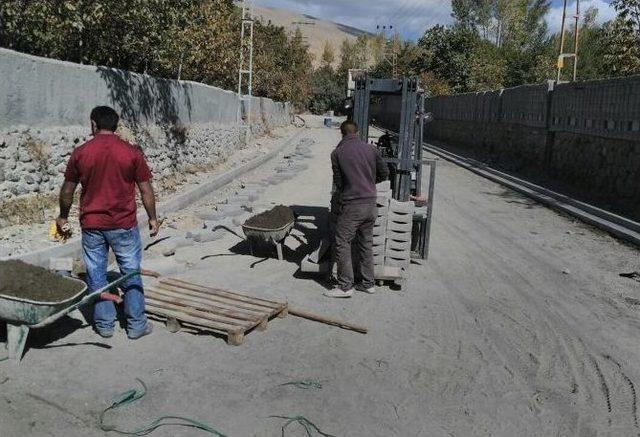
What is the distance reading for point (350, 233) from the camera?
6605 millimetres

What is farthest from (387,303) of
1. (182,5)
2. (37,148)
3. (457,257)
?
(182,5)

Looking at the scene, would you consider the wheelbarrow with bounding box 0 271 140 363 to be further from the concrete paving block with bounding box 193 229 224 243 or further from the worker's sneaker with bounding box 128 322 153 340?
the concrete paving block with bounding box 193 229 224 243

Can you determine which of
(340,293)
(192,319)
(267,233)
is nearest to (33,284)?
(192,319)

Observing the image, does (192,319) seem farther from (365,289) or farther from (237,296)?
(365,289)

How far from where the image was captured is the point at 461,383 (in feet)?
15.4

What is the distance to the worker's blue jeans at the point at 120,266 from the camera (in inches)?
198

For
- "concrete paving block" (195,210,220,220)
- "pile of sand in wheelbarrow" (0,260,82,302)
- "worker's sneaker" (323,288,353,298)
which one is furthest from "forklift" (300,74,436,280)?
"pile of sand in wheelbarrow" (0,260,82,302)

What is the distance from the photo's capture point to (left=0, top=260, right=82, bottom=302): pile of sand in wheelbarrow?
4.69 m

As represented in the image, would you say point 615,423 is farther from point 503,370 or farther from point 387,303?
point 387,303

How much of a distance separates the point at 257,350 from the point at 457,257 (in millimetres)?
4428

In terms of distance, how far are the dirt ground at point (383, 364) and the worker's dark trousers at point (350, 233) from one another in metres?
0.33

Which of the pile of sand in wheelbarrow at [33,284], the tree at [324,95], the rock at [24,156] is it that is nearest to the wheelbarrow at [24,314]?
the pile of sand in wheelbarrow at [33,284]

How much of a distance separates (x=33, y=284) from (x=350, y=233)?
10.3 feet

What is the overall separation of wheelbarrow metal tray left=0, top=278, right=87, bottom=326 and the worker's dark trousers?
2912 mm
